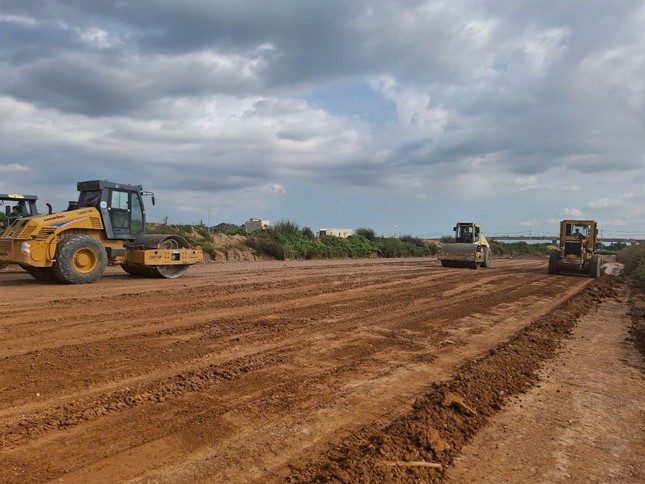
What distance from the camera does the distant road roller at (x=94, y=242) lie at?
12.6m

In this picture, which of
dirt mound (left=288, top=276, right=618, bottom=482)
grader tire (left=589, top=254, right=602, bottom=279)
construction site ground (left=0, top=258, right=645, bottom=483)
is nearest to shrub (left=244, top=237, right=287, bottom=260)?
grader tire (left=589, top=254, right=602, bottom=279)

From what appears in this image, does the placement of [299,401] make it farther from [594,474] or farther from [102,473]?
[594,474]

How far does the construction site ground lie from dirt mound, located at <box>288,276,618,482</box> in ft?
0.06

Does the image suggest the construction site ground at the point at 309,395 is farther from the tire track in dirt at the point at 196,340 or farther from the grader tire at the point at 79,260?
the grader tire at the point at 79,260

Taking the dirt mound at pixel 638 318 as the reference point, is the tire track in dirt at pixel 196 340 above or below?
above

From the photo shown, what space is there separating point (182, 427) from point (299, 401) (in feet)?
3.99

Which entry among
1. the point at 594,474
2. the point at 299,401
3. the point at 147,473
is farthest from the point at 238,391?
the point at 594,474

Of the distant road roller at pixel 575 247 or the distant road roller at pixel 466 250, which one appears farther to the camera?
the distant road roller at pixel 466 250

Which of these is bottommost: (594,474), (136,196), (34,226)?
(594,474)

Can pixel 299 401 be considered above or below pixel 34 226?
below

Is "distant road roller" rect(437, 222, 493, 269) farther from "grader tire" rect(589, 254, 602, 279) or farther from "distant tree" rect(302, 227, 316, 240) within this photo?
"distant tree" rect(302, 227, 316, 240)

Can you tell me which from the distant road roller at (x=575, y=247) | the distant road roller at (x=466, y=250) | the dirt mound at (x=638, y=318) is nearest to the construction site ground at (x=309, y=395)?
the dirt mound at (x=638, y=318)

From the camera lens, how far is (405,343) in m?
7.56

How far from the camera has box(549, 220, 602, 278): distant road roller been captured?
80.1 ft
